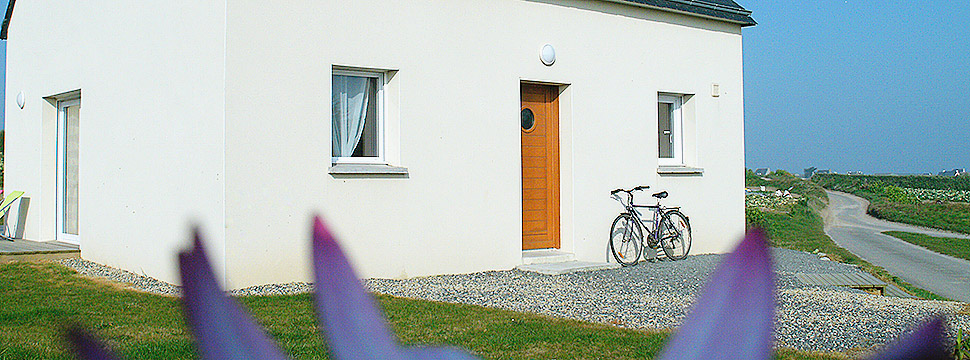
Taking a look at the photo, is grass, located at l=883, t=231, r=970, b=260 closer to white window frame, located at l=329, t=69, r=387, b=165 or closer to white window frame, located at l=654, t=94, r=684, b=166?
white window frame, located at l=654, t=94, r=684, b=166

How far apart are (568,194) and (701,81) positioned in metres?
2.69

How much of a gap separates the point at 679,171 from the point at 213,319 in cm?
1027

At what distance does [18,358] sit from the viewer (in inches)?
165

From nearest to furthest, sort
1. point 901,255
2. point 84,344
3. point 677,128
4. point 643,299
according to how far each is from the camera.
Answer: point 84,344 → point 643,299 → point 677,128 → point 901,255

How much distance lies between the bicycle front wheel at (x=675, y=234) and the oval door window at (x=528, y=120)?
199 centimetres

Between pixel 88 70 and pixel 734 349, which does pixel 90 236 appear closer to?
pixel 88 70

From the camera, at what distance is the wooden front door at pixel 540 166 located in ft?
30.5

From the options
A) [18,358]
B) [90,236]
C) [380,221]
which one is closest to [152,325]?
[18,358]

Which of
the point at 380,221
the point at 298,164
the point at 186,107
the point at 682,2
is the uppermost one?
the point at 682,2

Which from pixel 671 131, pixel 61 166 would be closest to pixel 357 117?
pixel 671 131

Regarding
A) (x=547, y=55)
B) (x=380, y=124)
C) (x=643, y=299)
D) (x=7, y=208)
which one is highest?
(x=547, y=55)

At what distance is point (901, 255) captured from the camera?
13.9 meters

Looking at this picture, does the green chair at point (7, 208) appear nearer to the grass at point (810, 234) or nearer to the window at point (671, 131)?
the window at point (671, 131)

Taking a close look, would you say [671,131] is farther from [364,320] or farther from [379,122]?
[364,320]
